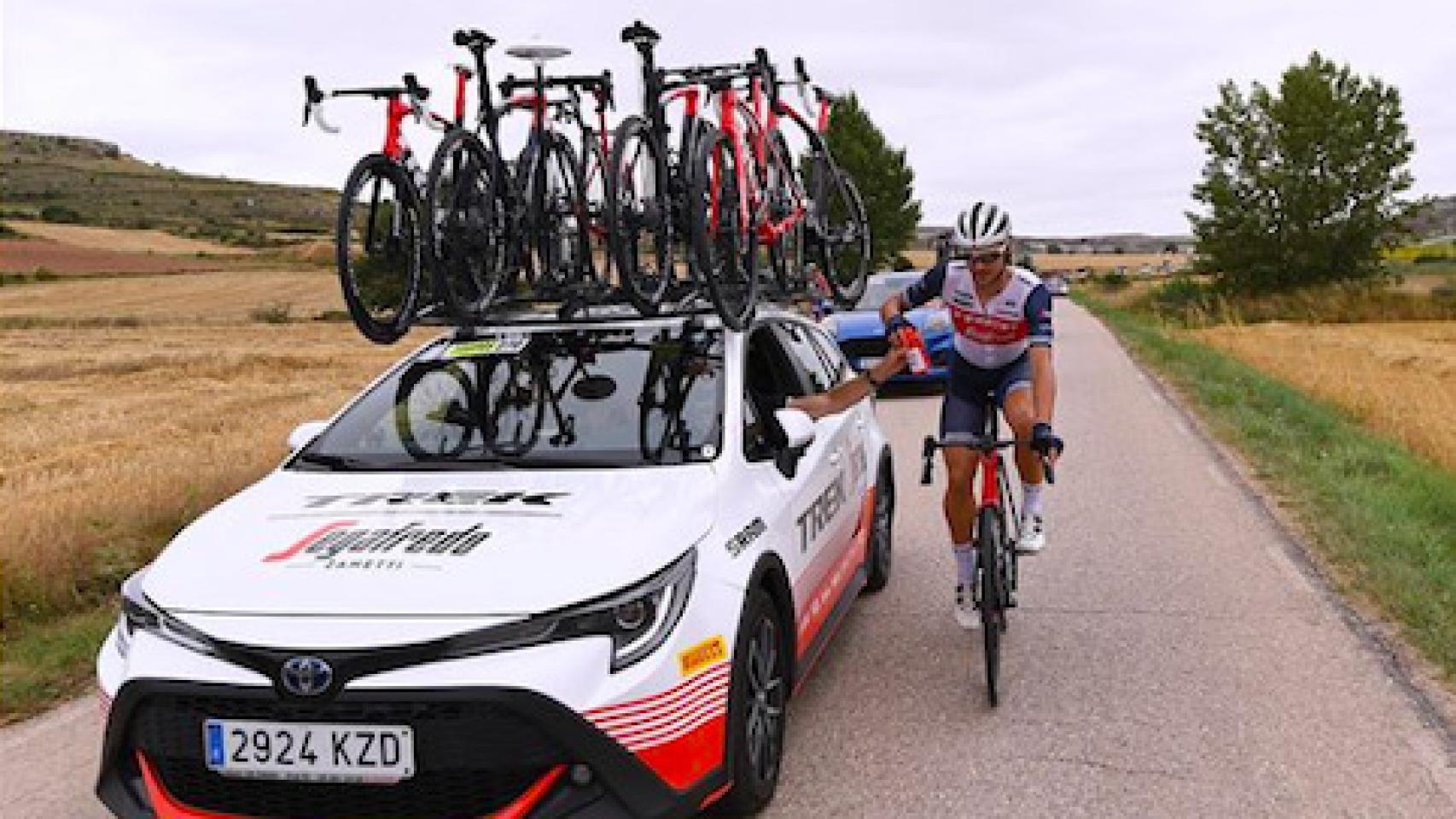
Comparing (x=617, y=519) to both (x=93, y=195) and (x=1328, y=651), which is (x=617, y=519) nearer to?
(x=1328, y=651)

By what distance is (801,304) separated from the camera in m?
8.04

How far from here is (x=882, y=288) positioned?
19125 millimetres

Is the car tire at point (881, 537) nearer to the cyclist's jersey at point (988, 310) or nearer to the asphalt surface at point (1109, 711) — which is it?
the asphalt surface at point (1109, 711)

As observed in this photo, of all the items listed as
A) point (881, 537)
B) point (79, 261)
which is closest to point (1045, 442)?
point (881, 537)

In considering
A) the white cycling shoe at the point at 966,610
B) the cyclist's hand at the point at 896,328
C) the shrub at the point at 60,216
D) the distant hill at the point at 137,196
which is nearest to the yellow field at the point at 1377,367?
the white cycling shoe at the point at 966,610

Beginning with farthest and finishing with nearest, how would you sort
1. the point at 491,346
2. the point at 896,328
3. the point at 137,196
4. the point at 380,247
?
the point at 137,196 < the point at 380,247 < the point at 896,328 < the point at 491,346

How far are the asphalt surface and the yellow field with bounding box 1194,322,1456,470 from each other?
7.11 meters

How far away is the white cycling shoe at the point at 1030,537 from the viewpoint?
6.18m

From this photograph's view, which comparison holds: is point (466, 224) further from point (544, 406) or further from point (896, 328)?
point (896, 328)

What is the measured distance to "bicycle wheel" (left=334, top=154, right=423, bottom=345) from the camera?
599cm

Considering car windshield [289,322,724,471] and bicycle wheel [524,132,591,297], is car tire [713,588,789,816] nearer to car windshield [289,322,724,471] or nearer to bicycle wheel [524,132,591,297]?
car windshield [289,322,724,471]

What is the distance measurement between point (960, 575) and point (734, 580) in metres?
2.11

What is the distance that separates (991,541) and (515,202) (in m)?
2.99

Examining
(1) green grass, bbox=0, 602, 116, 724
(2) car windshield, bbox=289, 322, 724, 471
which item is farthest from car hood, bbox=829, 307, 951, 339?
(2) car windshield, bbox=289, 322, 724, 471
